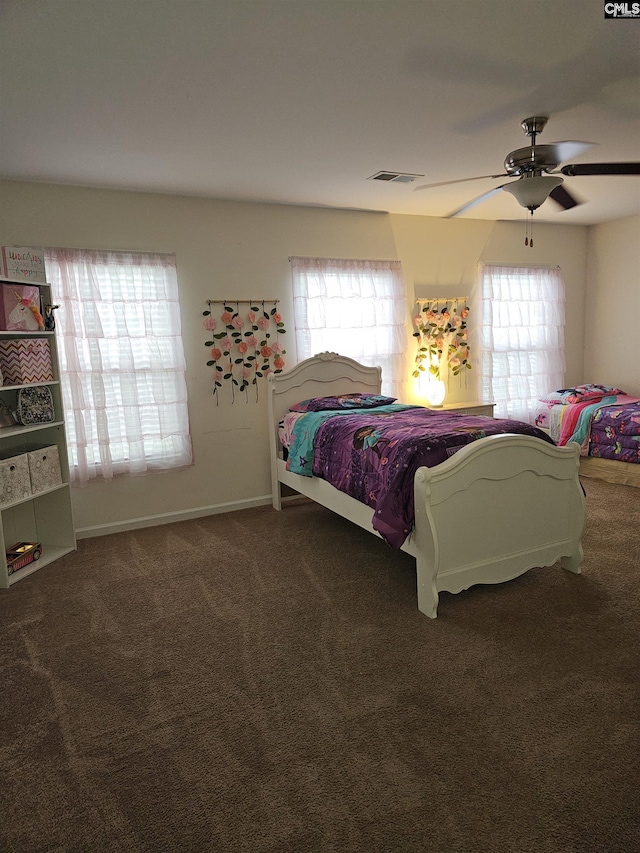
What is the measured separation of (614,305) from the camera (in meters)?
5.90

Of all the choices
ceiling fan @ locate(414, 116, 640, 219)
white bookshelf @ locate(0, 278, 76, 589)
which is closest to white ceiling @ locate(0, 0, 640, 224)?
ceiling fan @ locate(414, 116, 640, 219)

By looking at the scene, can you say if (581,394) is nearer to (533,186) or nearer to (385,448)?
(533,186)

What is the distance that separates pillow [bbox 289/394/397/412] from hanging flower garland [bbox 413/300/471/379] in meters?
0.92

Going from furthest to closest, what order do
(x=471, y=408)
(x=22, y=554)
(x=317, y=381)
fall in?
(x=471, y=408)
(x=317, y=381)
(x=22, y=554)

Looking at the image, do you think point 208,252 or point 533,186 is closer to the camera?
point 533,186

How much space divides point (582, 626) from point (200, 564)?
215 cm

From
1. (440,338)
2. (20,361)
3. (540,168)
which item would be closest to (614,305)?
(440,338)

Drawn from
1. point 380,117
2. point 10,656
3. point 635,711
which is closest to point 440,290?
point 380,117

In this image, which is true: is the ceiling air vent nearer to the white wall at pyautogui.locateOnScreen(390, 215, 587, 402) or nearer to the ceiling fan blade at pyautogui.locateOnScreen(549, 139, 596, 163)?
the white wall at pyautogui.locateOnScreen(390, 215, 587, 402)

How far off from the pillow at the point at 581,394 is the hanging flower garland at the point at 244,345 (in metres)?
2.79

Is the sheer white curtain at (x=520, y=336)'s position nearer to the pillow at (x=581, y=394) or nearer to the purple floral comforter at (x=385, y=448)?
the pillow at (x=581, y=394)

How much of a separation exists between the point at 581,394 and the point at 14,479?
4.83 metres

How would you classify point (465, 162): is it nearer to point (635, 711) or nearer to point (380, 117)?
point (380, 117)

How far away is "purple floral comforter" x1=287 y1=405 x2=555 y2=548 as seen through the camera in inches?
109
